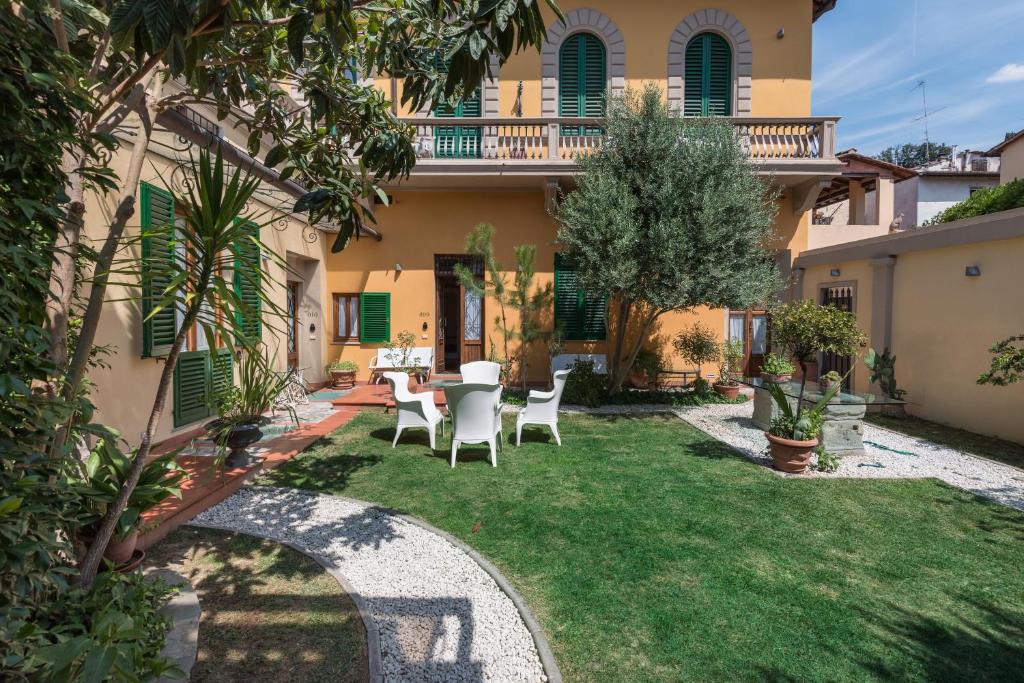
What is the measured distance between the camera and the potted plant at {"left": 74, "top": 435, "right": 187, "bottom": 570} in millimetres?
2438

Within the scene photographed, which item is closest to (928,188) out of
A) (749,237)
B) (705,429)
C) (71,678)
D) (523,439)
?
(749,237)

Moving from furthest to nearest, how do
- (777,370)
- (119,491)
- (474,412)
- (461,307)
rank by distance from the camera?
(461,307) → (777,370) → (474,412) → (119,491)

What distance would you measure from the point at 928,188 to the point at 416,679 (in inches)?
1082

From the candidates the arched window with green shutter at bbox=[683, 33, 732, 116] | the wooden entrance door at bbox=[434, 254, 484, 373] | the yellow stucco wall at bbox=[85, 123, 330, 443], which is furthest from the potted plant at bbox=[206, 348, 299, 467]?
the arched window with green shutter at bbox=[683, 33, 732, 116]

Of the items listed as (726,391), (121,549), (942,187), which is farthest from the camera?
(942,187)

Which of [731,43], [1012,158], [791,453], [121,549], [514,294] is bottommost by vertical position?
[791,453]

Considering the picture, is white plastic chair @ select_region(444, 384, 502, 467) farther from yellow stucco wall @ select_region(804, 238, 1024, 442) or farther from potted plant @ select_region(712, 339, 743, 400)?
yellow stucco wall @ select_region(804, 238, 1024, 442)

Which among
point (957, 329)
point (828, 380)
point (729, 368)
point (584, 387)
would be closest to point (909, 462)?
point (828, 380)

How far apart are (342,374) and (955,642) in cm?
967

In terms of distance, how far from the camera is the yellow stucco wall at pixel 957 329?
643 cm

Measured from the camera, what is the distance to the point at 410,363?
10023 mm

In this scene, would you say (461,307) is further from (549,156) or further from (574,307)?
(549,156)

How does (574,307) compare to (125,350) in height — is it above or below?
above

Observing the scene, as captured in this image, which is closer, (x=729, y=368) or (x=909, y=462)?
(x=909, y=462)
